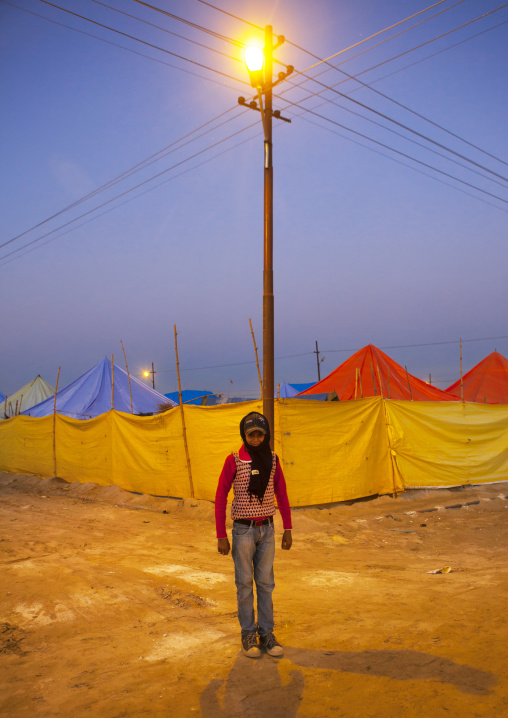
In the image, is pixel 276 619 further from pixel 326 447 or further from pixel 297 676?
pixel 326 447

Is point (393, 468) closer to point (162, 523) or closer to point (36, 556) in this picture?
point (162, 523)

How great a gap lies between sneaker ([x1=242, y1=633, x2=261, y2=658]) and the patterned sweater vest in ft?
2.94

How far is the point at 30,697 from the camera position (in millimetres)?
3381

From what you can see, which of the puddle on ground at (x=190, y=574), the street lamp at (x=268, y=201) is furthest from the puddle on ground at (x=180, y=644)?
the street lamp at (x=268, y=201)

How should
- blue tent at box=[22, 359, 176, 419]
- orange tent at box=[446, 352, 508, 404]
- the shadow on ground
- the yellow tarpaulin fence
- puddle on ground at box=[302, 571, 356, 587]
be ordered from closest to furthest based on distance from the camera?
1. the shadow on ground
2. puddle on ground at box=[302, 571, 356, 587]
3. the yellow tarpaulin fence
4. blue tent at box=[22, 359, 176, 419]
5. orange tent at box=[446, 352, 508, 404]

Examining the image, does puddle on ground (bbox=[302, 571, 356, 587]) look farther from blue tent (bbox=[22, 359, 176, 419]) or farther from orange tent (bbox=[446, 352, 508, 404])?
orange tent (bbox=[446, 352, 508, 404])

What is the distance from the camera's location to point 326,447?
32.6 feet

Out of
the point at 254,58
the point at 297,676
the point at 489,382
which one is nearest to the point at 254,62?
the point at 254,58

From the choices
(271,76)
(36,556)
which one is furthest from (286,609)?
(271,76)

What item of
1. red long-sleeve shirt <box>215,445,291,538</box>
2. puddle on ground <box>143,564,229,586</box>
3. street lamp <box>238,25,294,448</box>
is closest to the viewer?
red long-sleeve shirt <box>215,445,291,538</box>

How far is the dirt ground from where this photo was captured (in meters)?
3.17

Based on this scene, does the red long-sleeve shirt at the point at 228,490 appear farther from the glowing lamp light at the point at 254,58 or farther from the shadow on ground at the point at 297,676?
the glowing lamp light at the point at 254,58

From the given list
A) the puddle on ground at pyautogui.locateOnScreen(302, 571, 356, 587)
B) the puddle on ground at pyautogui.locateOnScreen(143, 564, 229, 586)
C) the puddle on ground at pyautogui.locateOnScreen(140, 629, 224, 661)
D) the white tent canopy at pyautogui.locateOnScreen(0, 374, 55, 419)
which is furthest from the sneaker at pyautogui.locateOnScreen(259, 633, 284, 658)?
the white tent canopy at pyautogui.locateOnScreen(0, 374, 55, 419)

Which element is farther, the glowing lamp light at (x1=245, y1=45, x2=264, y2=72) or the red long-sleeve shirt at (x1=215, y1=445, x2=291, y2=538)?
the glowing lamp light at (x1=245, y1=45, x2=264, y2=72)
